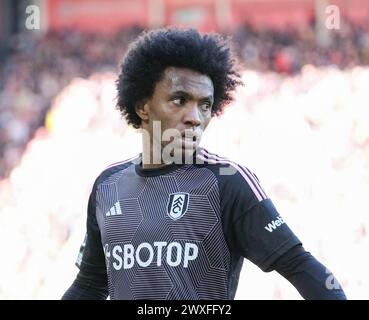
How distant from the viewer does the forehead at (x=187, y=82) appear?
130 inches

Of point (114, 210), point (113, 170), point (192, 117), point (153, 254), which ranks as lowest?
point (153, 254)

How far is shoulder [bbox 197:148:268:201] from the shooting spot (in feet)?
10.2

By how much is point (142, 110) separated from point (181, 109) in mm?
313

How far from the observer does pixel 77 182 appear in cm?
888

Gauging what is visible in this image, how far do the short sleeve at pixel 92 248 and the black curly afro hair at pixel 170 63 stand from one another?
0.42 m

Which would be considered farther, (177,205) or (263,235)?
(177,205)

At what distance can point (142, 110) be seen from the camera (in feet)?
11.7

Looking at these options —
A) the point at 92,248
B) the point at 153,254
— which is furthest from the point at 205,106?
the point at 92,248

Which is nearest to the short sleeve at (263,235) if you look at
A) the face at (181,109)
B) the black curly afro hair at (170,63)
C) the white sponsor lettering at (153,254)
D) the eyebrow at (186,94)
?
the white sponsor lettering at (153,254)

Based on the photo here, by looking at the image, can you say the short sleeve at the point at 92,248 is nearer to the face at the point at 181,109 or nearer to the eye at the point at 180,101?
the face at the point at 181,109

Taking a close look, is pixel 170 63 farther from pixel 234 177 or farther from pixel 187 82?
pixel 234 177

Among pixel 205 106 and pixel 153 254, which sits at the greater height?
pixel 205 106

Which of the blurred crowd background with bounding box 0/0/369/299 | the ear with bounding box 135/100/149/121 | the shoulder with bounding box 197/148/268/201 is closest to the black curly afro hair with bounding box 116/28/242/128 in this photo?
the ear with bounding box 135/100/149/121

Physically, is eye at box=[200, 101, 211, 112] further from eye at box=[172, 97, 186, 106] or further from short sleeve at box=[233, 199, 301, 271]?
short sleeve at box=[233, 199, 301, 271]
